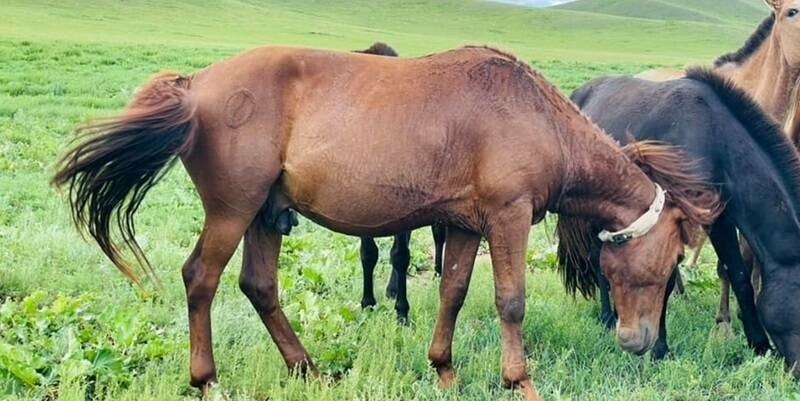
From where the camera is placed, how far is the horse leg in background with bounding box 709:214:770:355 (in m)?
5.15

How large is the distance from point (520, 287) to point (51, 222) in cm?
506

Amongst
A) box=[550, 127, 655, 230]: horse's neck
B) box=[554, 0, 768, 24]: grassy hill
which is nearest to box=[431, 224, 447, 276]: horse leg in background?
box=[550, 127, 655, 230]: horse's neck

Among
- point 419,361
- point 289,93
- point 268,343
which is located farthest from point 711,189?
point 268,343

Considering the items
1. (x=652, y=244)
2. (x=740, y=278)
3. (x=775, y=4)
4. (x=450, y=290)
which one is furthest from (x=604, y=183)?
(x=775, y=4)

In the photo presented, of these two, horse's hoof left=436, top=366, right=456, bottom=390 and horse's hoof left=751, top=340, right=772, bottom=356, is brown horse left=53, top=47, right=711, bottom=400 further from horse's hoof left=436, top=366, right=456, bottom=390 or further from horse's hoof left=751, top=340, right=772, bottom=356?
horse's hoof left=751, top=340, right=772, bottom=356

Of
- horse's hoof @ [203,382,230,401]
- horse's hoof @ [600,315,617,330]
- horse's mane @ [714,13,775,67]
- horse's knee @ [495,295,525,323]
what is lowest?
horse's hoof @ [600,315,617,330]

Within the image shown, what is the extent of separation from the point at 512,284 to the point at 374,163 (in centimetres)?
95

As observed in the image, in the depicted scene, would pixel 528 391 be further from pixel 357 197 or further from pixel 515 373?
pixel 357 197

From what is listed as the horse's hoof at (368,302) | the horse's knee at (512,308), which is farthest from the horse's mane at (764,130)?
the horse's hoof at (368,302)

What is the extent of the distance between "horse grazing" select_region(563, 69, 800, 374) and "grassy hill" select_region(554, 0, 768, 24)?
95323 millimetres

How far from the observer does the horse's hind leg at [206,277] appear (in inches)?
157

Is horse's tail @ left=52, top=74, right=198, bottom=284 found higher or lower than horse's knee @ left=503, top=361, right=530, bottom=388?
higher

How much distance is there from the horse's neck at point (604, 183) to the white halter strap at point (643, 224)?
0.13 ft

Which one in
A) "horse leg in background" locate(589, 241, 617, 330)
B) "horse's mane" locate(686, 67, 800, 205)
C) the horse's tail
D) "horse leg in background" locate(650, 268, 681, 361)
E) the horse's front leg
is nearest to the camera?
the horse's tail
